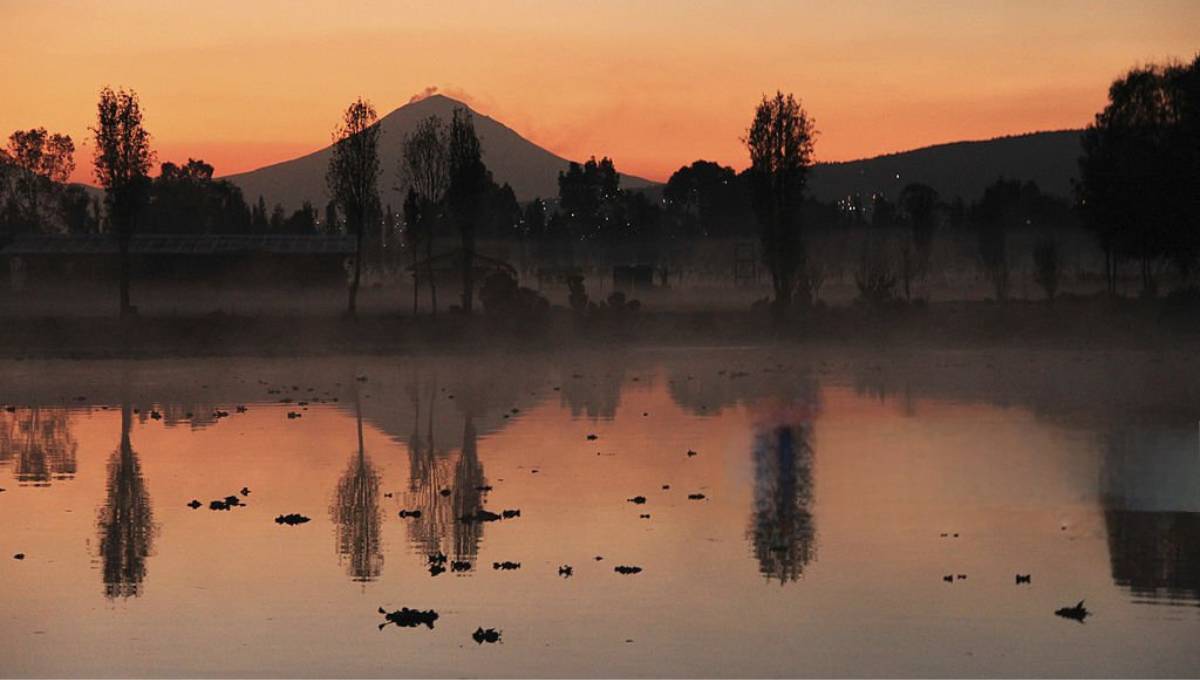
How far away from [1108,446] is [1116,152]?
66876 millimetres

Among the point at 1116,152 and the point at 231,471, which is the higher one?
the point at 1116,152

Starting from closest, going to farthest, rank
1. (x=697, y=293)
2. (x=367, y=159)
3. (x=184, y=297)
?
(x=367, y=159)
(x=184, y=297)
(x=697, y=293)

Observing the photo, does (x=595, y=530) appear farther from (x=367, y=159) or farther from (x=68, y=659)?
(x=367, y=159)

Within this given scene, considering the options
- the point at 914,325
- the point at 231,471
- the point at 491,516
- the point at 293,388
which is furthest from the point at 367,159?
the point at 491,516

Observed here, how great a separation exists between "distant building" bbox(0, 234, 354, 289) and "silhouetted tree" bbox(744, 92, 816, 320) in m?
31.7

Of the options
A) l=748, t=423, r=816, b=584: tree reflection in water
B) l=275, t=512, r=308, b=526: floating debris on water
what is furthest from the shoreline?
l=275, t=512, r=308, b=526: floating debris on water

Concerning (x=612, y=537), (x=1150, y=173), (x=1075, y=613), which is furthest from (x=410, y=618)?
(x=1150, y=173)

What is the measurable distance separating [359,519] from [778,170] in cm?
8935

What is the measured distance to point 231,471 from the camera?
104 ft

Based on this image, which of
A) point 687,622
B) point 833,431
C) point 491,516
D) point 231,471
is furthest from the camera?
point 833,431

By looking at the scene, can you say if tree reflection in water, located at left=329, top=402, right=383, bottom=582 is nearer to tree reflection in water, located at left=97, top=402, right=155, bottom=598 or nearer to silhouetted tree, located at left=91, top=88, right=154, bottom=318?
tree reflection in water, located at left=97, top=402, right=155, bottom=598

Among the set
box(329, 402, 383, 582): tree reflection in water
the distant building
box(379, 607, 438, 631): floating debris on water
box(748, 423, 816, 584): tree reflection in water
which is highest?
the distant building

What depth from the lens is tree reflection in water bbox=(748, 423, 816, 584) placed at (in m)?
21.6

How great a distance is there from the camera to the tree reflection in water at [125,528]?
809 inches
